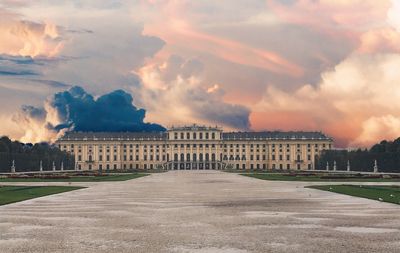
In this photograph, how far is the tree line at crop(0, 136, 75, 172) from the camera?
8694 centimetres

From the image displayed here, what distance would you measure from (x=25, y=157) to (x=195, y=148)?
251 feet

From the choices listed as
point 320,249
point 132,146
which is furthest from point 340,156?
point 320,249

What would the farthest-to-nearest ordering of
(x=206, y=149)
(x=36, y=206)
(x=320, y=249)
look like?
(x=206, y=149) → (x=36, y=206) → (x=320, y=249)

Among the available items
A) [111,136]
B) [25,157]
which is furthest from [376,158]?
[111,136]

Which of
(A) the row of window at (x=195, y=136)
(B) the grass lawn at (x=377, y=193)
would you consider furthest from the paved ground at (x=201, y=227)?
(A) the row of window at (x=195, y=136)

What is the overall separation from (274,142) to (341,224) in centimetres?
15525

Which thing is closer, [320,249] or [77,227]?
[320,249]

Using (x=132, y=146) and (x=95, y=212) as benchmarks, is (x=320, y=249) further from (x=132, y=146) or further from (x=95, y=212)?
(x=132, y=146)

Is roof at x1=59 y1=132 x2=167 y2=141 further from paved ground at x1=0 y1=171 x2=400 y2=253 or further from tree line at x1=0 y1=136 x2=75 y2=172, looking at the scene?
paved ground at x1=0 y1=171 x2=400 y2=253

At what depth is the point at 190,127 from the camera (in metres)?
171

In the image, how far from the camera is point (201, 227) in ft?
50.5

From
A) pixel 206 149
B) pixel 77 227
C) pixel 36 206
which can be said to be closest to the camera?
pixel 77 227

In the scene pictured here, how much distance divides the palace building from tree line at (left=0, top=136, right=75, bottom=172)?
151 feet

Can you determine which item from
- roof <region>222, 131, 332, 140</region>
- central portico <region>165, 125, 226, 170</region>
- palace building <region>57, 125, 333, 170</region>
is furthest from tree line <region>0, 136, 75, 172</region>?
roof <region>222, 131, 332, 140</region>
